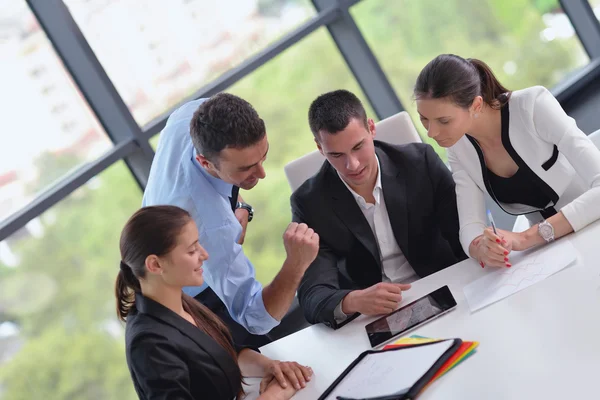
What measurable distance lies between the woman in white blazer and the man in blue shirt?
1.70 feet

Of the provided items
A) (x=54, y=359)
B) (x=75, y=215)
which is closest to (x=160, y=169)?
(x=75, y=215)

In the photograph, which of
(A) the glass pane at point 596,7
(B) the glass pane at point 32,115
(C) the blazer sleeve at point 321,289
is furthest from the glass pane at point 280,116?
(A) the glass pane at point 596,7

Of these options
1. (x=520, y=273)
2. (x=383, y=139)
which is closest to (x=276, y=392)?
(x=520, y=273)

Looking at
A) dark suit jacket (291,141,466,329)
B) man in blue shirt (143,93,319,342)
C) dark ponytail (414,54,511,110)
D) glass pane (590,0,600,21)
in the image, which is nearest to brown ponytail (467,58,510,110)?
dark ponytail (414,54,511,110)

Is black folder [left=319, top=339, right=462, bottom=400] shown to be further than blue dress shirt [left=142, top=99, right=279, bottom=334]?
No

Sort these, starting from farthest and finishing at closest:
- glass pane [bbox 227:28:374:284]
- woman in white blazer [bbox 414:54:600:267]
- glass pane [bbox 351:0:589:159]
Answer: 1. glass pane [bbox 351:0:589:159]
2. glass pane [bbox 227:28:374:284]
3. woman in white blazer [bbox 414:54:600:267]

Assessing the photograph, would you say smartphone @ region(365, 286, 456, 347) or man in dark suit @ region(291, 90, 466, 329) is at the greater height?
man in dark suit @ region(291, 90, 466, 329)

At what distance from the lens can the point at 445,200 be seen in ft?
7.81

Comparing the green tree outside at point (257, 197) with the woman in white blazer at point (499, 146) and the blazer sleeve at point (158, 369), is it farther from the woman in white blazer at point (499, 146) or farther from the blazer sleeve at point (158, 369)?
the woman in white blazer at point (499, 146)

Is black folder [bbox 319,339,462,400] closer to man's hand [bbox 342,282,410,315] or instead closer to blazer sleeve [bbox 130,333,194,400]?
man's hand [bbox 342,282,410,315]

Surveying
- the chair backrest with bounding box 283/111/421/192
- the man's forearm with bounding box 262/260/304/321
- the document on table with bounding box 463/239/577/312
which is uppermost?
the chair backrest with bounding box 283/111/421/192

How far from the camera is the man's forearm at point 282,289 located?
207 centimetres

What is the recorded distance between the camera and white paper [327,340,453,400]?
156cm

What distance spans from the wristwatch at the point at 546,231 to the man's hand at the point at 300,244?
24.6 inches
